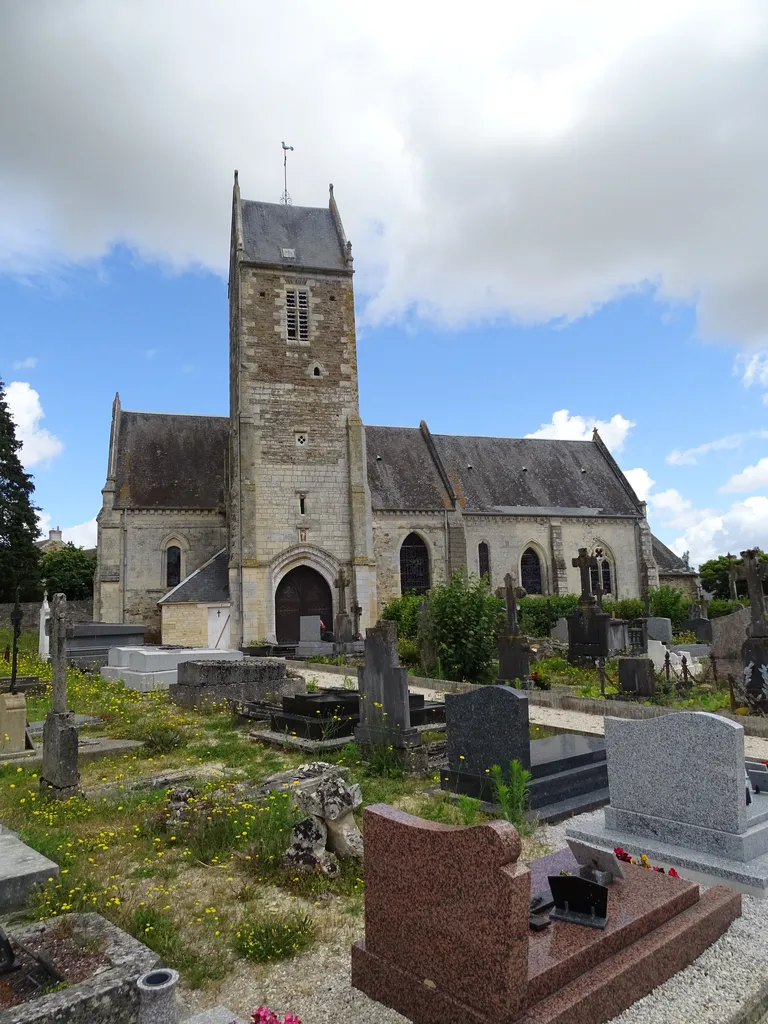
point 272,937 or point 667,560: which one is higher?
point 667,560

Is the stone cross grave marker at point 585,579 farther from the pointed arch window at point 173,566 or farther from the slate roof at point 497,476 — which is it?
the pointed arch window at point 173,566

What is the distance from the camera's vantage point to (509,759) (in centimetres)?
658

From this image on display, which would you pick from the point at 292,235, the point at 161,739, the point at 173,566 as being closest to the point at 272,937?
the point at 161,739

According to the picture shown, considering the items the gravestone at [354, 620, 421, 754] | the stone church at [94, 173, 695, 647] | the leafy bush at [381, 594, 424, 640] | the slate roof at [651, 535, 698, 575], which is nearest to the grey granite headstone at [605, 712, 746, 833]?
the gravestone at [354, 620, 421, 754]

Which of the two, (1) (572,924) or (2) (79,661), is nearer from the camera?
(1) (572,924)

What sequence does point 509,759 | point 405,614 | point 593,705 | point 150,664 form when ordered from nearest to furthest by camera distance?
point 509,759
point 593,705
point 150,664
point 405,614

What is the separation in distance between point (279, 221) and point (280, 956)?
2857 centimetres

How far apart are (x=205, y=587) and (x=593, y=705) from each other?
16213 millimetres

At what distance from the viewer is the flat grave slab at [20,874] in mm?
4070

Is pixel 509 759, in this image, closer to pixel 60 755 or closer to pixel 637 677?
pixel 60 755

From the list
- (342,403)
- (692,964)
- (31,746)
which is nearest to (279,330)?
(342,403)

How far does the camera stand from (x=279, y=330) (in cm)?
2573

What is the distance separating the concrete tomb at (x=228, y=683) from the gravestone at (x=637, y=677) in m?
6.18

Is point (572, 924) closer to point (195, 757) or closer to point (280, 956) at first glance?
point (280, 956)
